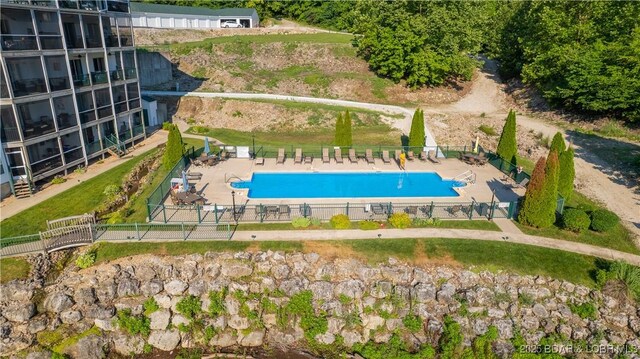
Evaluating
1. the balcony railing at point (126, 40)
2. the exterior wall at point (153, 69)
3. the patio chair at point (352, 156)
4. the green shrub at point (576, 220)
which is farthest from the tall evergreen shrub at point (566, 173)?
the exterior wall at point (153, 69)

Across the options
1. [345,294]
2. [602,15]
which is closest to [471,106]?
[602,15]

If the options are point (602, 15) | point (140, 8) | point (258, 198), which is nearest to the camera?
point (258, 198)

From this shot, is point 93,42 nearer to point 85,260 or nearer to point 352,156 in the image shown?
point 85,260

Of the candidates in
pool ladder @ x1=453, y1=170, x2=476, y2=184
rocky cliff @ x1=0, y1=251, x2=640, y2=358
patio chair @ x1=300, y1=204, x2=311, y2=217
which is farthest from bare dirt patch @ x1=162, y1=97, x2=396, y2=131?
rocky cliff @ x1=0, y1=251, x2=640, y2=358

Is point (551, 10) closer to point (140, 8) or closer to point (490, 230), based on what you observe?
point (490, 230)

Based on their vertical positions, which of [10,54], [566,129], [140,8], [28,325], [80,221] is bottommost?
[28,325]

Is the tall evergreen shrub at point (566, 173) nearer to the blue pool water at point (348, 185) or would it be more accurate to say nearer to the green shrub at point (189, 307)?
the blue pool water at point (348, 185)

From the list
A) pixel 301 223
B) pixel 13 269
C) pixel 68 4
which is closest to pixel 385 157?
pixel 301 223
